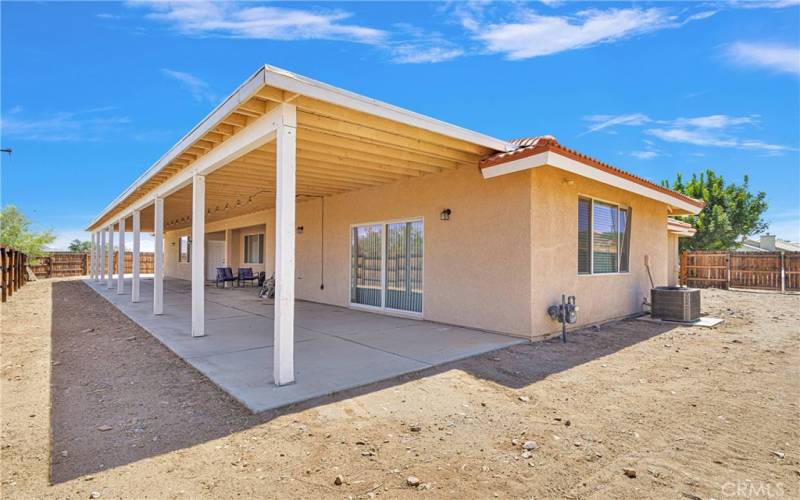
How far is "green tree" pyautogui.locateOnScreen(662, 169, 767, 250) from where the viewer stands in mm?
25359

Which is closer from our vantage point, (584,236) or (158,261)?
(584,236)

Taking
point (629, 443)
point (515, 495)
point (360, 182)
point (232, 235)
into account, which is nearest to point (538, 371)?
point (629, 443)

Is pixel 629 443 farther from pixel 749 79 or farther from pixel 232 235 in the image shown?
pixel 232 235

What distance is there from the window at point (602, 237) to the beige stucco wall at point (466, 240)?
1.69 meters

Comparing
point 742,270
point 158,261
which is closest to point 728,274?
point 742,270

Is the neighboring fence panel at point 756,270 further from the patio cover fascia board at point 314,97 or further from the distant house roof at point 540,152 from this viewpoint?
the patio cover fascia board at point 314,97

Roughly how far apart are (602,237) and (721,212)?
23968 millimetres

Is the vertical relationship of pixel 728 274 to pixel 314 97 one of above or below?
below

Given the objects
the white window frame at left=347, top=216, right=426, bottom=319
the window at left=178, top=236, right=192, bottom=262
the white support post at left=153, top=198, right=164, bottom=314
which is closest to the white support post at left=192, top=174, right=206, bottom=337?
the white support post at left=153, top=198, right=164, bottom=314

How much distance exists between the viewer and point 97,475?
8.17ft

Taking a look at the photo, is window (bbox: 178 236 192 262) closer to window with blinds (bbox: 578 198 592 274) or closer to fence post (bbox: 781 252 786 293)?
window with blinds (bbox: 578 198 592 274)

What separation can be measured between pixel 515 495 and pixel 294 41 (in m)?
9.74

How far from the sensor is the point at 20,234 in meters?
22.1

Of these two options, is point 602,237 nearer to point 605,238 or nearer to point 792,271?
point 605,238
